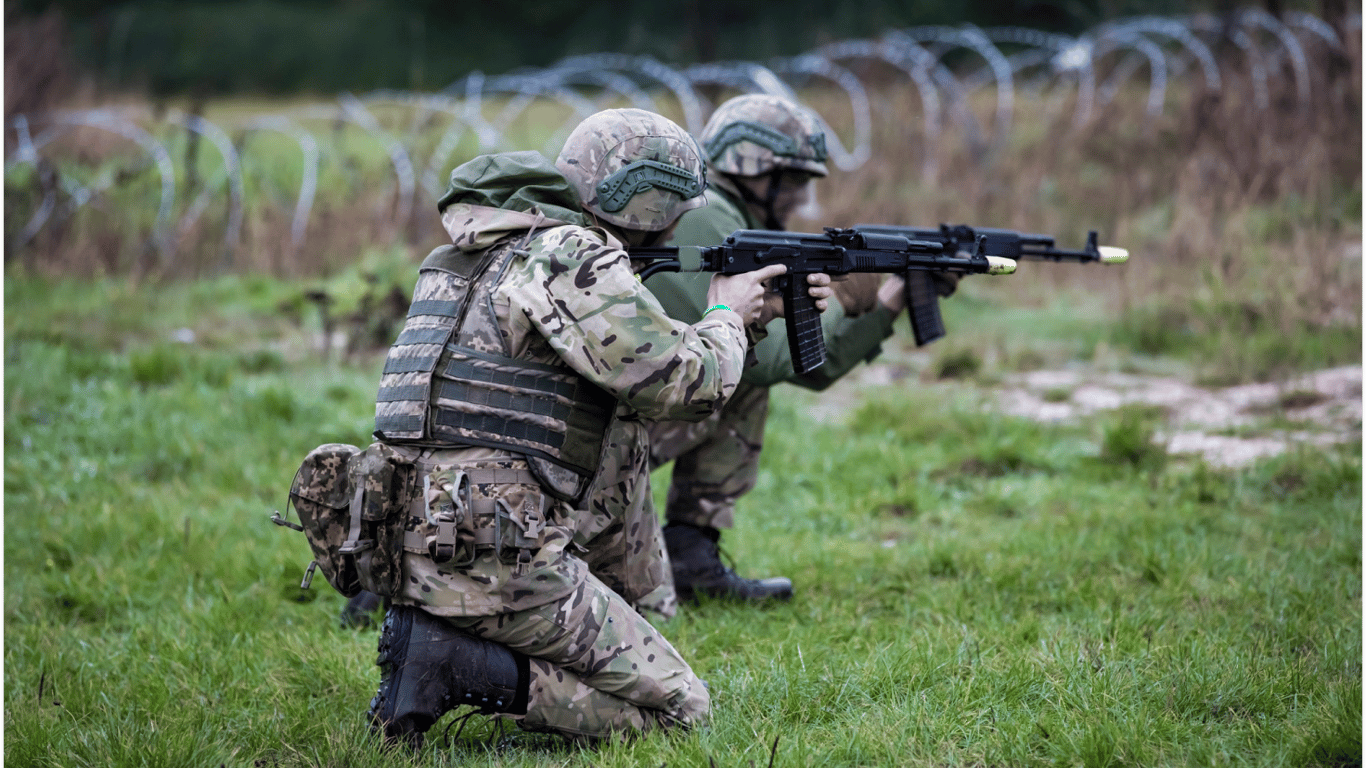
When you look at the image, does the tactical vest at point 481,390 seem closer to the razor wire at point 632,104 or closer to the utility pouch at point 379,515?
the utility pouch at point 379,515

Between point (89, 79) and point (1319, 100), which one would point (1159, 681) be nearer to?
point (1319, 100)

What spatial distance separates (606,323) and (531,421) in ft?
1.06

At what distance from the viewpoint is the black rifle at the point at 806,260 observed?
128 inches

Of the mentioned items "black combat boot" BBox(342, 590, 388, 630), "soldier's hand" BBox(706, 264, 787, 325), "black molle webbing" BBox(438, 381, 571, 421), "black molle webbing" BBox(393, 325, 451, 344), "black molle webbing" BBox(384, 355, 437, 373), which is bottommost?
"black combat boot" BBox(342, 590, 388, 630)

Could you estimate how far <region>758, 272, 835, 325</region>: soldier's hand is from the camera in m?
3.43

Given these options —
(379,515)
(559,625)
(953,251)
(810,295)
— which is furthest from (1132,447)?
(379,515)

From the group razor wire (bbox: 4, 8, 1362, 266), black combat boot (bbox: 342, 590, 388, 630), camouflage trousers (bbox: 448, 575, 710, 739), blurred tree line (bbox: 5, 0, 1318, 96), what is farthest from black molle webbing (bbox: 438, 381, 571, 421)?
blurred tree line (bbox: 5, 0, 1318, 96)

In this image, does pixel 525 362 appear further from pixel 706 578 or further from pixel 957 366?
pixel 957 366

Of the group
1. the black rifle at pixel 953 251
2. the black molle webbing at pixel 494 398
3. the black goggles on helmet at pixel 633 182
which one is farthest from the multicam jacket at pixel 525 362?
the black rifle at pixel 953 251

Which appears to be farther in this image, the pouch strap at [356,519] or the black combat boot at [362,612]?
the black combat boot at [362,612]

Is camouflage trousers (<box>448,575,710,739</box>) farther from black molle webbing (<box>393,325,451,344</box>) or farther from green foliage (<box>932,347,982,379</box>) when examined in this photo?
green foliage (<box>932,347,982,379</box>)

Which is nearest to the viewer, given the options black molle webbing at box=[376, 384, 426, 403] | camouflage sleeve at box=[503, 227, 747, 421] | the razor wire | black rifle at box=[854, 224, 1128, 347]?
camouflage sleeve at box=[503, 227, 747, 421]

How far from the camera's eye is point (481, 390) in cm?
284

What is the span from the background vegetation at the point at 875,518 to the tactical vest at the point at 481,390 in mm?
734
